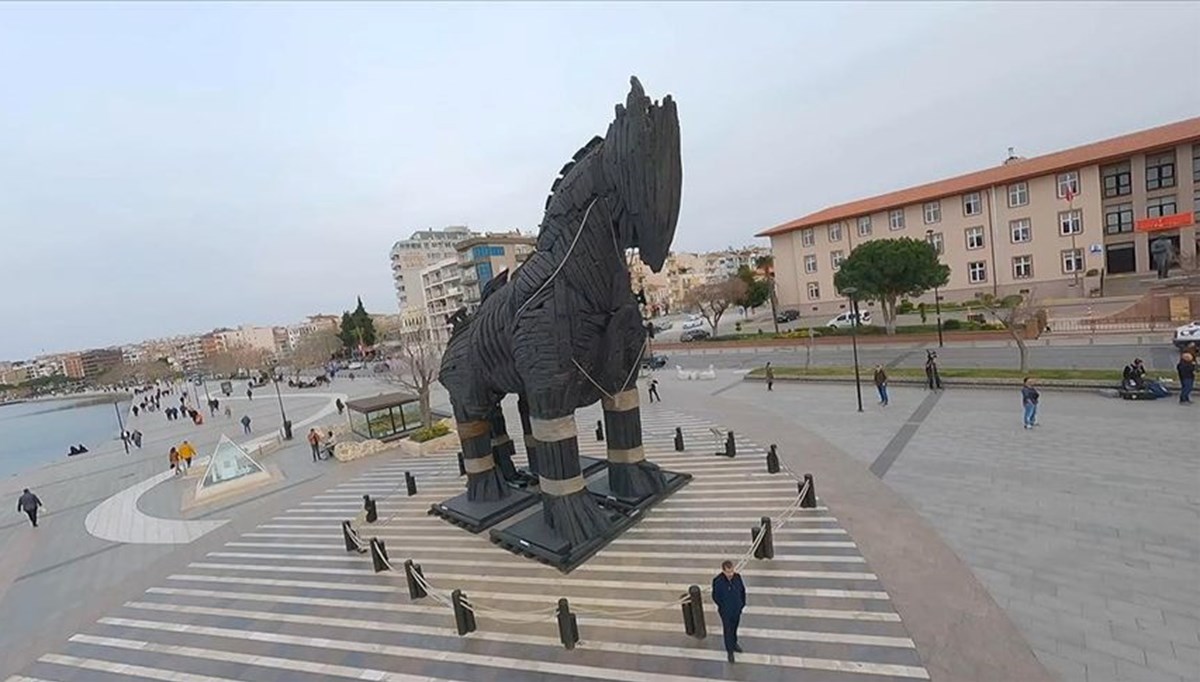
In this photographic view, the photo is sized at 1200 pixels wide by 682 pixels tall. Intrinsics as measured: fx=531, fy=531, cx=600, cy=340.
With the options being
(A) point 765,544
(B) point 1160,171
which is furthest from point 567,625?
(B) point 1160,171

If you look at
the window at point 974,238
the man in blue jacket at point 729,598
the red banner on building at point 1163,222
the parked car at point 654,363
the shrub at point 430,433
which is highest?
the window at point 974,238

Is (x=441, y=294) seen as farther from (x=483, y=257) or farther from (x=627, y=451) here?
(x=627, y=451)

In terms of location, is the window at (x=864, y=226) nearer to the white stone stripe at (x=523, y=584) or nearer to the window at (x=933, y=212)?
the window at (x=933, y=212)

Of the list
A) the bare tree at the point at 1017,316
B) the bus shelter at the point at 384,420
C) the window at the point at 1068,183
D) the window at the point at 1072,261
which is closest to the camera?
the bare tree at the point at 1017,316

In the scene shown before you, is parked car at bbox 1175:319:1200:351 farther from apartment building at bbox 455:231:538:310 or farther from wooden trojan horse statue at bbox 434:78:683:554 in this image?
apartment building at bbox 455:231:538:310

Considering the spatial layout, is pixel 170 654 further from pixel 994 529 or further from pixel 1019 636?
pixel 994 529

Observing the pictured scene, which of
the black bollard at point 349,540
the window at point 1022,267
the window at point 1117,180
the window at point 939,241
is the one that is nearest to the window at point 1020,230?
the window at point 1022,267

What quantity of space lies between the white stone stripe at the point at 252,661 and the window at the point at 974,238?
4091 cm

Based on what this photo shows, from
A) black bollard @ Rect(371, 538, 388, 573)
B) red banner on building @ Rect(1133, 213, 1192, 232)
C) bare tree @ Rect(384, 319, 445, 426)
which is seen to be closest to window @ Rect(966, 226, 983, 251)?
red banner on building @ Rect(1133, 213, 1192, 232)

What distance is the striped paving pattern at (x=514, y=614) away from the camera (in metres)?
5.82

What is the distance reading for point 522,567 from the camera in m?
8.12

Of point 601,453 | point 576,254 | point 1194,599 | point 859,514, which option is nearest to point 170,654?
point 576,254

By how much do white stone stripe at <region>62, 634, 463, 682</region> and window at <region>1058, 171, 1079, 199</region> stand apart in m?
40.0

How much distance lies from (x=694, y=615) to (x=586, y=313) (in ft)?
13.5
